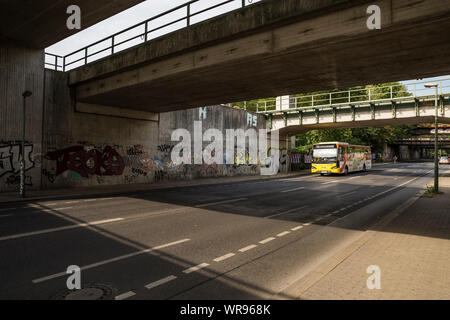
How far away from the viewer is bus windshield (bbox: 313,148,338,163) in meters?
29.6

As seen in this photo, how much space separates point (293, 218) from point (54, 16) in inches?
530

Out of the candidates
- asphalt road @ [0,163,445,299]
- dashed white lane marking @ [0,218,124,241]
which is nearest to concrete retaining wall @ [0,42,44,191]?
asphalt road @ [0,163,445,299]

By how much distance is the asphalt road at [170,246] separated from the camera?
4.30m

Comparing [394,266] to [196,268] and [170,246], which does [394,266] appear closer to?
[196,268]

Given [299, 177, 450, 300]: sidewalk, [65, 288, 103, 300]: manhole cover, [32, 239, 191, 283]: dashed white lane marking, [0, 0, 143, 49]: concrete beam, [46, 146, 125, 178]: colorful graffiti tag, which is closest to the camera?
[65, 288, 103, 300]: manhole cover

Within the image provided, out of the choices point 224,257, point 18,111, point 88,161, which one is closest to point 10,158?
point 18,111

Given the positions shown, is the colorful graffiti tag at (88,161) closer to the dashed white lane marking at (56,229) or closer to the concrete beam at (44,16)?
the concrete beam at (44,16)

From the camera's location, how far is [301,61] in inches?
420

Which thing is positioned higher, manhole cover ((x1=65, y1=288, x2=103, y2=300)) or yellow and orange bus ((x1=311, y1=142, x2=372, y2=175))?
yellow and orange bus ((x1=311, y1=142, x2=372, y2=175))

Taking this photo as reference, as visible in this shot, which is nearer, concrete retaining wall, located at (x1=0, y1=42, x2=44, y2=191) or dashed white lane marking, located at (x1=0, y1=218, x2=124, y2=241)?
dashed white lane marking, located at (x1=0, y1=218, x2=124, y2=241)

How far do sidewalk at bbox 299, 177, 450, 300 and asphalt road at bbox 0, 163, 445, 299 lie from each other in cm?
50

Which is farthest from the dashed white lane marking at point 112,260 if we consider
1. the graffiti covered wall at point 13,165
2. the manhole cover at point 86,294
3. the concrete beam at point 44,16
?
the graffiti covered wall at point 13,165

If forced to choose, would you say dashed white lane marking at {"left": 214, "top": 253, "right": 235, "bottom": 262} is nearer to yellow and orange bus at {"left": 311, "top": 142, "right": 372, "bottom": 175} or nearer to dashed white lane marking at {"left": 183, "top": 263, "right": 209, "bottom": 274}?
dashed white lane marking at {"left": 183, "top": 263, "right": 209, "bottom": 274}
